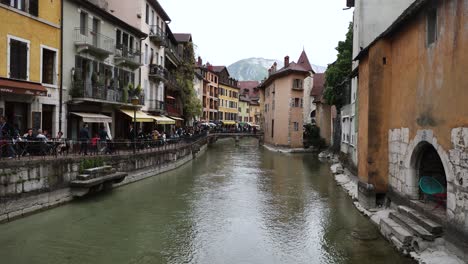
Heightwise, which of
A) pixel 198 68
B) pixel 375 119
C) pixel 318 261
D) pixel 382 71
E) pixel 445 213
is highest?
pixel 198 68

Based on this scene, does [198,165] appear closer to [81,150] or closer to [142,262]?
[81,150]

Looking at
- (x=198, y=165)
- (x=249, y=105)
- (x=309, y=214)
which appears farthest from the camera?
(x=249, y=105)

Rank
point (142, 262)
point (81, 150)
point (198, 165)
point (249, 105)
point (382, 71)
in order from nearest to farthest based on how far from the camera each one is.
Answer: point (142, 262), point (382, 71), point (81, 150), point (198, 165), point (249, 105)

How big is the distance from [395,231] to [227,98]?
8666cm

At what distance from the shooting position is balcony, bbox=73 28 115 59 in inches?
937

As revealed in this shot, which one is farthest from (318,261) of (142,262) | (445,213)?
(142,262)

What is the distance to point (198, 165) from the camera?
117 ft

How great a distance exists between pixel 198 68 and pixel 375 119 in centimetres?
6212

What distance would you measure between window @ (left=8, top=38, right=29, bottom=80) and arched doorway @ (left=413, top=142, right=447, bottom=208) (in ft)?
57.3

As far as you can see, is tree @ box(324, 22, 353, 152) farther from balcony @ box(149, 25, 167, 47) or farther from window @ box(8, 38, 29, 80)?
window @ box(8, 38, 29, 80)

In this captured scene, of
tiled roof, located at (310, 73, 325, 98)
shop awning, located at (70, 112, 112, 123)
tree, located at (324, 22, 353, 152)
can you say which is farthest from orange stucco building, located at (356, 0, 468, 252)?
tiled roof, located at (310, 73, 325, 98)

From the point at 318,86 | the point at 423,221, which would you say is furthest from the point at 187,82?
the point at 423,221

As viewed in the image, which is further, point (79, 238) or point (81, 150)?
point (81, 150)

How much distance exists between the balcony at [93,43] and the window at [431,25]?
18.6 meters
